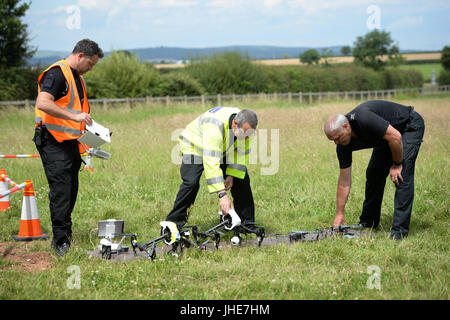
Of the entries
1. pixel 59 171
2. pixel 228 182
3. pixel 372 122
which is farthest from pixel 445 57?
pixel 59 171

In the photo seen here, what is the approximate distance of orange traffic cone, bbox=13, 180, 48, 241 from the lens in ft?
20.5

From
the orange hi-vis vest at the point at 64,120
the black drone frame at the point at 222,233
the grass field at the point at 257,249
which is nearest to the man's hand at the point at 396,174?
the grass field at the point at 257,249

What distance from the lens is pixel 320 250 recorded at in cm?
527

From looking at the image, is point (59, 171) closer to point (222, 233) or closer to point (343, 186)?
point (222, 233)

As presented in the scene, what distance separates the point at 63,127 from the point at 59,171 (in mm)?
507

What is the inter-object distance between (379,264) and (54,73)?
4.09m

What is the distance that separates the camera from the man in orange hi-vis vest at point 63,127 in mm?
5094

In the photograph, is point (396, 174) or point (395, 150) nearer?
point (395, 150)

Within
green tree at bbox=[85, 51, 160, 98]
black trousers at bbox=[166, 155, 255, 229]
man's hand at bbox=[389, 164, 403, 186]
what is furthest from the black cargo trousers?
green tree at bbox=[85, 51, 160, 98]

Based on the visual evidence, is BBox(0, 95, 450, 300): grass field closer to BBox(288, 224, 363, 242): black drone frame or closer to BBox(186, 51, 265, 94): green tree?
BBox(288, 224, 363, 242): black drone frame

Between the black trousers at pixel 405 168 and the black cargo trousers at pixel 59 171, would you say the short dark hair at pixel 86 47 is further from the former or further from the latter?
the black trousers at pixel 405 168

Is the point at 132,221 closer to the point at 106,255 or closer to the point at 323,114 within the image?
the point at 106,255

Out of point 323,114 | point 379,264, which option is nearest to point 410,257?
point 379,264

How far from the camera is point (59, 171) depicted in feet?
17.2
